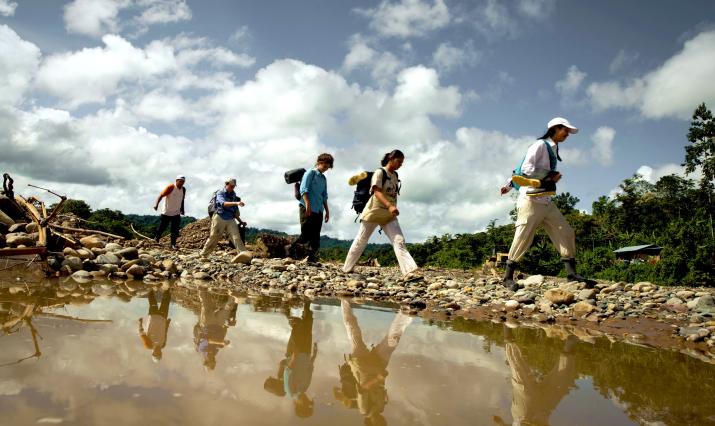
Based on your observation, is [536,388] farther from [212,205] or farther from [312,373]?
[212,205]

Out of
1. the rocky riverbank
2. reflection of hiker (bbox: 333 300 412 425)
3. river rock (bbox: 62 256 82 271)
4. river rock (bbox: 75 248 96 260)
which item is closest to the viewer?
reflection of hiker (bbox: 333 300 412 425)

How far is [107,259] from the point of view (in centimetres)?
589

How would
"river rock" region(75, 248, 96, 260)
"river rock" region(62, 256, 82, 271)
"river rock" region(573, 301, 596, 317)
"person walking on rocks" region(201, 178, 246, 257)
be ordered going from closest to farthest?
1. "river rock" region(573, 301, 596, 317)
2. "river rock" region(62, 256, 82, 271)
3. "river rock" region(75, 248, 96, 260)
4. "person walking on rocks" region(201, 178, 246, 257)

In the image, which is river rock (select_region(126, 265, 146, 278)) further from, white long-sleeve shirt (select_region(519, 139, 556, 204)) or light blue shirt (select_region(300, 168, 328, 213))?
white long-sleeve shirt (select_region(519, 139, 556, 204))

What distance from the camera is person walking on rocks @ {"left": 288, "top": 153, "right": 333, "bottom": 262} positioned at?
24.5ft

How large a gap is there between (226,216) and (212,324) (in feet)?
19.6

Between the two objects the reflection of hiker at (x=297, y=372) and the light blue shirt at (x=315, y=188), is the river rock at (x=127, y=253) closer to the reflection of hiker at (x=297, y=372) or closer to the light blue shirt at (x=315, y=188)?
the light blue shirt at (x=315, y=188)

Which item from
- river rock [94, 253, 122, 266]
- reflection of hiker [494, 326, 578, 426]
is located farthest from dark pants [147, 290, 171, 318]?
reflection of hiker [494, 326, 578, 426]

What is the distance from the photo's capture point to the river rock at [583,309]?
4.17 metres

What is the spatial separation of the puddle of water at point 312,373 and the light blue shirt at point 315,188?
4280 mm

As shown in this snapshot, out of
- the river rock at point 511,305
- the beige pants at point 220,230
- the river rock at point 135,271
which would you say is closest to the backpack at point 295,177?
the beige pants at point 220,230

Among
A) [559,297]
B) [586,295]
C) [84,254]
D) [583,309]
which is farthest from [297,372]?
[84,254]

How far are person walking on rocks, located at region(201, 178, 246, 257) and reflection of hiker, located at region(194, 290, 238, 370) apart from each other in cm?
414

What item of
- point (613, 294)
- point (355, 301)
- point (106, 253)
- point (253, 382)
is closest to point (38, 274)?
point (106, 253)
